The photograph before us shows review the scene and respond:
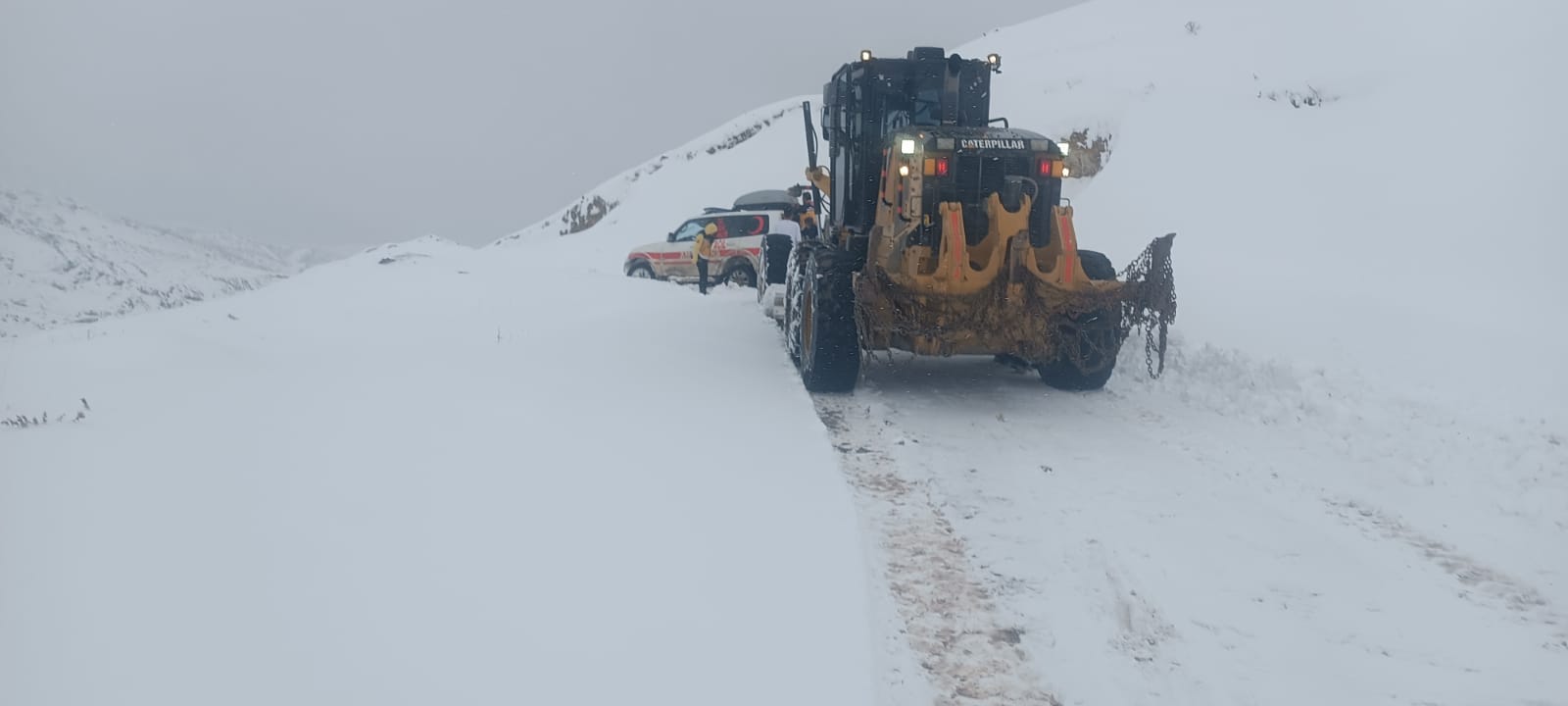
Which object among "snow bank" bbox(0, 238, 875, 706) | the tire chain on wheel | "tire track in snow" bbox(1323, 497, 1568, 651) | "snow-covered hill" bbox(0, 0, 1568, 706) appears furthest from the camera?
the tire chain on wheel

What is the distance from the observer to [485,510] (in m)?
5.15

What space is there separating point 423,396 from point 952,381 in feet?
14.8

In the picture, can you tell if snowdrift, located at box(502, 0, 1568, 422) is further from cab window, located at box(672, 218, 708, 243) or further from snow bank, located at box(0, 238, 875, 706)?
cab window, located at box(672, 218, 708, 243)

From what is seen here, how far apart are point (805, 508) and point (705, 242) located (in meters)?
15.1

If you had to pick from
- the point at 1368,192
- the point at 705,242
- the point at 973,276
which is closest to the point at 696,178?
the point at 705,242

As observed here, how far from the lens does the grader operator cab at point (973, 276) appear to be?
27.0 feet

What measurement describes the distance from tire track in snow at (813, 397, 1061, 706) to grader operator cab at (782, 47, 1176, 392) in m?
1.68

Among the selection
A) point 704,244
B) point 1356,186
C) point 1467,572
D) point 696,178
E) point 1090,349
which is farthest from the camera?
point 696,178

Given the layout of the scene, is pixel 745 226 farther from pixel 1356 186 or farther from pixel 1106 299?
pixel 1106 299

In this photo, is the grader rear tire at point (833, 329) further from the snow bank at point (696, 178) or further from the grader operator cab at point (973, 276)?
the snow bank at point (696, 178)

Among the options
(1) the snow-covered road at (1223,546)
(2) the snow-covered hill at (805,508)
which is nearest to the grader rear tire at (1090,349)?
(2) the snow-covered hill at (805,508)

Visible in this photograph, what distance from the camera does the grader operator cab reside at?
27.0 ft

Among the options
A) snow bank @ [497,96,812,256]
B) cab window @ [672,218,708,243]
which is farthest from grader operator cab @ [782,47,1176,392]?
snow bank @ [497,96,812,256]

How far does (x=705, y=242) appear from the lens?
20422 mm
